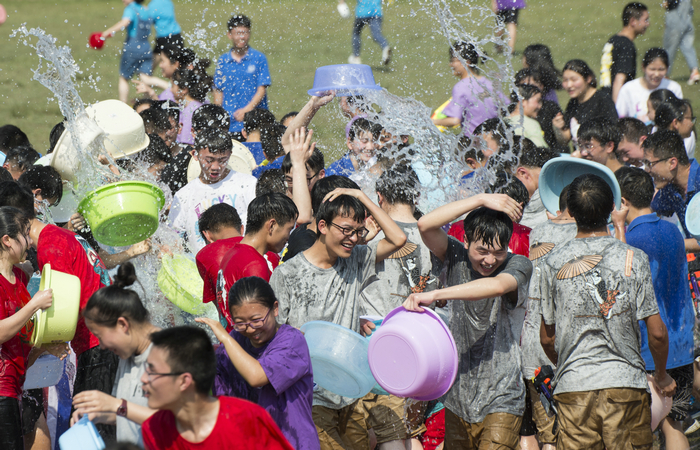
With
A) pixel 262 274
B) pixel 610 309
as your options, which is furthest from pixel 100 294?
pixel 610 309

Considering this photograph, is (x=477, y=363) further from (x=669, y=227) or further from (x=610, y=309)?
(x=669, y=227)

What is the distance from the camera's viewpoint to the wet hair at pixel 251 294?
292 cm

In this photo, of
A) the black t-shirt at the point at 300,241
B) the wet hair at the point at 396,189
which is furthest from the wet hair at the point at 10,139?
the wet hair at the point at 396,189

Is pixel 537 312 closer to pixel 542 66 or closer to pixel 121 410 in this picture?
pixel 121 410

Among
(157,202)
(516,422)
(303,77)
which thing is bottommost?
(516,422)

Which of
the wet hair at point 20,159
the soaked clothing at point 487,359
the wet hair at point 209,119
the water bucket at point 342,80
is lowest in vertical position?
the soaked clothing at point 487,359

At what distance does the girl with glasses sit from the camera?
2.85 meters

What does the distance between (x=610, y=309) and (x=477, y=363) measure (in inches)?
28.6

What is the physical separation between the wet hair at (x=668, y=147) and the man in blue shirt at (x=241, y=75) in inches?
199

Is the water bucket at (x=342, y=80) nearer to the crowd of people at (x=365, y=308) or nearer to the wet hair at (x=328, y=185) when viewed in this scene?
the crowd of people at (x=365, y=308)

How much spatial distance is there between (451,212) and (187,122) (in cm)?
498

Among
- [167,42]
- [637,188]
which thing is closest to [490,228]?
[637,188]

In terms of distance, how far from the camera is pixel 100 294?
2.89 meters

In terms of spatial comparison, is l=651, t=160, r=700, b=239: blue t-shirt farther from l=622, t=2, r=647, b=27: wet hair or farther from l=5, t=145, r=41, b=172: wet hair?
l=5, t=145, r=41, b=172: wet hair
